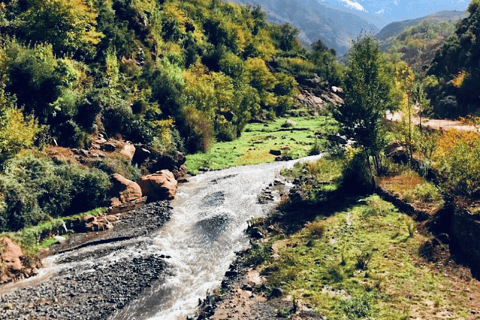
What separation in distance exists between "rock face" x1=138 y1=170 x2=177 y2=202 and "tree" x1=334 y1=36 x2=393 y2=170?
18906 mm

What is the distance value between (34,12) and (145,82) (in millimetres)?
16080

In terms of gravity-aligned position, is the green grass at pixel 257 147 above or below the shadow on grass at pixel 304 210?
above

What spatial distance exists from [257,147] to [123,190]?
27367 millimetres

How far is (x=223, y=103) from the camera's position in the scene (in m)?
70.2

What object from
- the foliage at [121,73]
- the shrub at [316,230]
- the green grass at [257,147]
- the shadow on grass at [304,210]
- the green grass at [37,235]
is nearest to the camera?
the green grass at [37,235]

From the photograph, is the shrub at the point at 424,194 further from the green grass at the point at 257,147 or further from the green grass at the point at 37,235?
the green grass at the point at 37,235

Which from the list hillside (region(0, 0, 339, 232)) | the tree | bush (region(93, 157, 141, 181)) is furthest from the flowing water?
the tree

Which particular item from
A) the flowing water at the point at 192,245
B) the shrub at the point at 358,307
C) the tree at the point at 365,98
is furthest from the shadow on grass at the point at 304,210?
the shrub at the point at 358,307

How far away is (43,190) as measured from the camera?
1158 inches

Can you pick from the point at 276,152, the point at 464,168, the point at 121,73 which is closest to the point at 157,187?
the point at 121,73

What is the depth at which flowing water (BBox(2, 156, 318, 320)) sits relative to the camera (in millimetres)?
20562

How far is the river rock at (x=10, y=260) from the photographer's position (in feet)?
74.2

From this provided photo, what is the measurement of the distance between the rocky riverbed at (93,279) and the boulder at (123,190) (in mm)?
5250

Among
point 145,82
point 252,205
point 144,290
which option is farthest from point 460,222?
point 145,82
